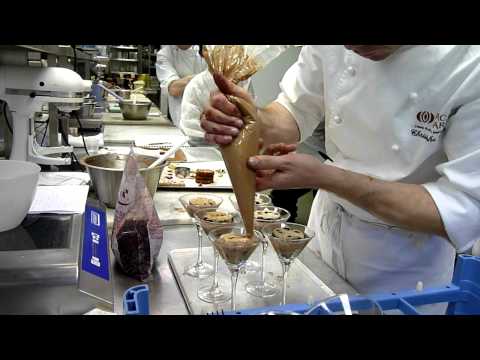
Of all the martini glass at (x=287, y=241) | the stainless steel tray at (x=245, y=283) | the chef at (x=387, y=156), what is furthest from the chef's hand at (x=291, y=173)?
the stainless steel tray at (x=245, y=283)

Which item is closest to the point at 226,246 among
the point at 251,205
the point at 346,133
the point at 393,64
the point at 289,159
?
the point at 251,205

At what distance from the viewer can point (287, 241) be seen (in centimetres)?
118

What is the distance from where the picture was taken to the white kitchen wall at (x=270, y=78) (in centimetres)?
416

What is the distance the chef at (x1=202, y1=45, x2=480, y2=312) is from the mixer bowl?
52 centimetres

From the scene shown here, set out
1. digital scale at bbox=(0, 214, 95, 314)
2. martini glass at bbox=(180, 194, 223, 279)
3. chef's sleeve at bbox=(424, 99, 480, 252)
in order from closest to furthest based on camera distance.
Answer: digital scale at bbox=(0, 214, 95, 314) < chef's sleeve at bbox=(424, 99, 480, 252) < martini glass at bbox=(180, 194, 223, 279)

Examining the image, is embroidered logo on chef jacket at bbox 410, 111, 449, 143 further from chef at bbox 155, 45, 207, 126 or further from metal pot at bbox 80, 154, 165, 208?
chef at bbox 155, 45, 207, 126

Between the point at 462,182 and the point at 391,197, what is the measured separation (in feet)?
0.67

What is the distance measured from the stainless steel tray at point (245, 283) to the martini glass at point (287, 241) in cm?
6

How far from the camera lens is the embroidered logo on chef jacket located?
1.30 metres

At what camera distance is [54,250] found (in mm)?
1095

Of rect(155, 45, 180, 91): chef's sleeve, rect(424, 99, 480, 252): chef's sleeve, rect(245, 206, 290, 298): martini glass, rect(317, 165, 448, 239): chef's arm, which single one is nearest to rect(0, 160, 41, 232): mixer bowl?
rect(245, 206, 290, 298): martini glass

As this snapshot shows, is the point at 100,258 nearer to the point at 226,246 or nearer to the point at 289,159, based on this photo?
the point at 226,246

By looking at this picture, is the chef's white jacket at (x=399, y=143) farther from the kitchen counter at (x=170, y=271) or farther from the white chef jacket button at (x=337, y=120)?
the kitchen counter at (x=170, y=271)

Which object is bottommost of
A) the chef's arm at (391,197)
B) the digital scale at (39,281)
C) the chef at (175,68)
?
the digital scale at (39,281)
